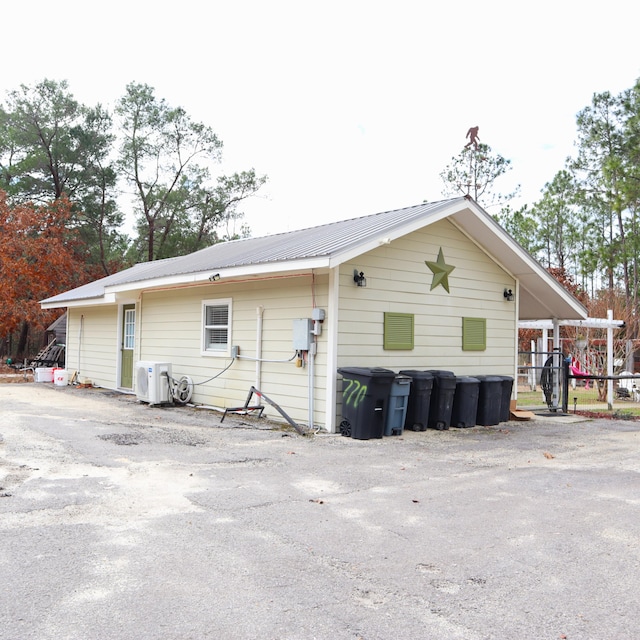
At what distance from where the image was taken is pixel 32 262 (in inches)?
1045

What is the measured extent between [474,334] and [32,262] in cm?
2131

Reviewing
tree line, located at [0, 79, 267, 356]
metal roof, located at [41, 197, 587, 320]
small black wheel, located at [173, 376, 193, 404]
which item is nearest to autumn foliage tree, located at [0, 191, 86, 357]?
tree line, located at [0, 79, 267, 356]

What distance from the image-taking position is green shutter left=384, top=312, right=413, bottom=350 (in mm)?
10227

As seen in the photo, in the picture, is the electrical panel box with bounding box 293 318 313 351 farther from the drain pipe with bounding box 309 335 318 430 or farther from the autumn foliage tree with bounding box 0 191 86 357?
the autumn foliage tree with bounding box 0 191 86 357

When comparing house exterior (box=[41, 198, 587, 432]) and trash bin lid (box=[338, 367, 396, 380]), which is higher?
house exterior (box=[41, 198, 587, 432])

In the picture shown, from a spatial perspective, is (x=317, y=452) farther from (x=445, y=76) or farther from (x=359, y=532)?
(x=445, y=76)

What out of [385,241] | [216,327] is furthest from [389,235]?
[216,327]

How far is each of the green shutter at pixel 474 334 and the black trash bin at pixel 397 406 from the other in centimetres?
280

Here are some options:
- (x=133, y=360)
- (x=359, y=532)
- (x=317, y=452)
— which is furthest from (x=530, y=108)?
(x=359, y=532)

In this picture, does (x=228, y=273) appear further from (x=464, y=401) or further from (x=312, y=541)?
(x=312, y=541)

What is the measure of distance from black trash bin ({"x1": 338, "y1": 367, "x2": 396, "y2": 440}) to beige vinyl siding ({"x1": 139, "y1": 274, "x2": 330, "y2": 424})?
0.62 metres

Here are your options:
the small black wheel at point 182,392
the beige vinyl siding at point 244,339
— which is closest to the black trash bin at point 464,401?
the beige vinyl siding at point 244,339

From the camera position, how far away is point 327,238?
10625mm

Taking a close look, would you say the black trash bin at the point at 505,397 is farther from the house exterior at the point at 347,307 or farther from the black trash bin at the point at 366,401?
the black trash bin at the point at 366,401
